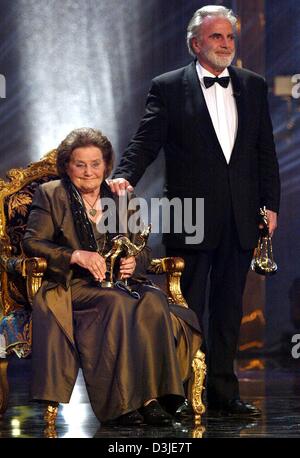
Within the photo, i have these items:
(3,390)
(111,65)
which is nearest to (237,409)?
(3,390)

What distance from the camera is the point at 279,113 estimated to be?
684cm

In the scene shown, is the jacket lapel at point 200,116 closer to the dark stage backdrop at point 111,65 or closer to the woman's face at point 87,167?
the woman's face at point 87,167

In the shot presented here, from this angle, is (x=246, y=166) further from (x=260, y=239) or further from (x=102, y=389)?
(x=102, y=389)

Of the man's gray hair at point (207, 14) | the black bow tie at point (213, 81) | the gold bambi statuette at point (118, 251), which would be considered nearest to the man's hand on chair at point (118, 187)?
the gold bambi statuette at point (118, 251)

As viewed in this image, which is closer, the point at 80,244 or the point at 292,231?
the point at 80,244

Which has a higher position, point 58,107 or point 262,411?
point 58,107

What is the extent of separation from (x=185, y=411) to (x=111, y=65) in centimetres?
252

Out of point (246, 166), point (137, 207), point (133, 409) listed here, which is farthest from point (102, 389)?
point (246, 166)

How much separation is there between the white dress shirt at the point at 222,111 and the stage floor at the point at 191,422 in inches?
45.2

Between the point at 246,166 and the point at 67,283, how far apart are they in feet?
3.10

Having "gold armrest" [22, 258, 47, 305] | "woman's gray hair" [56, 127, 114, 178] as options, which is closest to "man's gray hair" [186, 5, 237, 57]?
"woman's gray hair" [56, 127, 114, 178]
